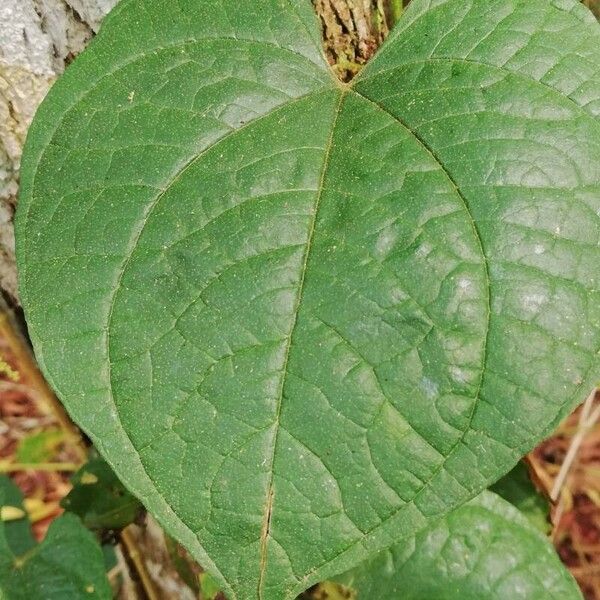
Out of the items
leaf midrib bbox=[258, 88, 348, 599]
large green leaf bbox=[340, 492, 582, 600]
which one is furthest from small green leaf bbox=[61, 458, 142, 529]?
leaf midrib bbox=[258, 88, 348, 599]

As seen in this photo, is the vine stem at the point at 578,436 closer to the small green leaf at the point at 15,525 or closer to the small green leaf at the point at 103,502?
the small green leaf at the point at 103,502

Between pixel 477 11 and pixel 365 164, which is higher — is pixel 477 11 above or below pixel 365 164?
above

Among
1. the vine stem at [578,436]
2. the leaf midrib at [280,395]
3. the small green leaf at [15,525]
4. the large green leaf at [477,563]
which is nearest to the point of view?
the leaf midrib at [280,395]

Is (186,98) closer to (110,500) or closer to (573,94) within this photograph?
(573,94)

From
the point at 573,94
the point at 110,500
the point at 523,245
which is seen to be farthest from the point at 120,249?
the point at 110,500

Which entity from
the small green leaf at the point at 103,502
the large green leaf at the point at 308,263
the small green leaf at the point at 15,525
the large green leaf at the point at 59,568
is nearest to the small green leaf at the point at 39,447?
the small green leaf at the point at 15,525

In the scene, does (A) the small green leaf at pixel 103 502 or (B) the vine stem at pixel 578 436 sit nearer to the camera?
(A) the small green leaf at pixel 103 502

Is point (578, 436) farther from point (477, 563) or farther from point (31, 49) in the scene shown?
point (31, 49)
